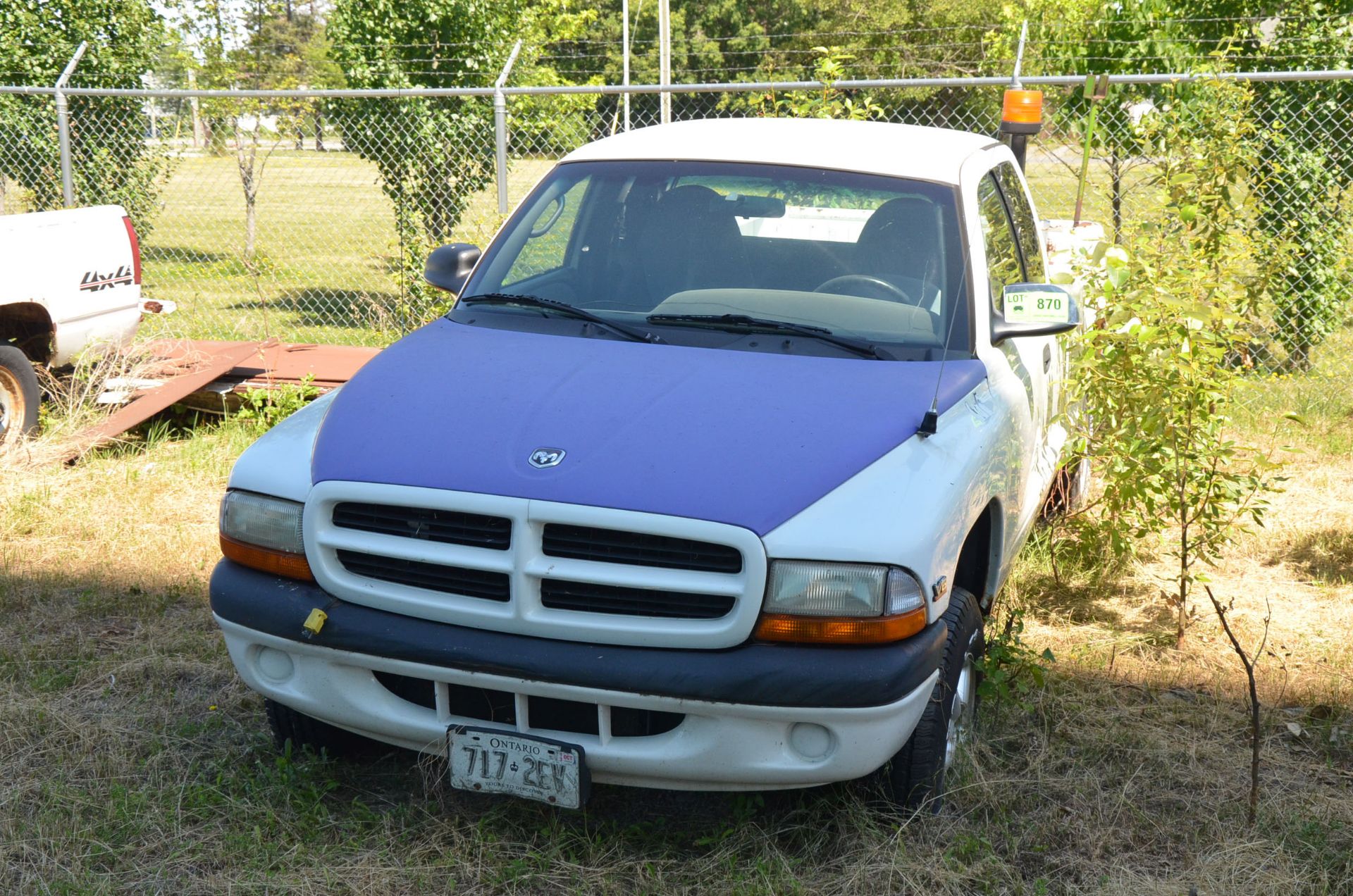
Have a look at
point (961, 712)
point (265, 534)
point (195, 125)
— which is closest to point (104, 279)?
point (265, 534)

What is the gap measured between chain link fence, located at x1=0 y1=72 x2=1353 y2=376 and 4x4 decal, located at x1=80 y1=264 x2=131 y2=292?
1.21 metres

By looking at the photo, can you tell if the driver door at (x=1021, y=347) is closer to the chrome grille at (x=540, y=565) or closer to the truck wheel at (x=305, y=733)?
the chrome grille at (x=540, y=565)

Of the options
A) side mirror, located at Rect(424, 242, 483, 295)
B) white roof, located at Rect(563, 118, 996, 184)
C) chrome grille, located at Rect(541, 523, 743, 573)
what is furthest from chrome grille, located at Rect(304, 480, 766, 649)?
white roof, located at Rect(563, 118, 996, 184)

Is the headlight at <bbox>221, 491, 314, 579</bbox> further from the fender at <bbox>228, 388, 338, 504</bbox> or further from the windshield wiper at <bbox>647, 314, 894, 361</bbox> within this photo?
the windshield wiper at <bbox>647, 314, 894, 361</bbox>

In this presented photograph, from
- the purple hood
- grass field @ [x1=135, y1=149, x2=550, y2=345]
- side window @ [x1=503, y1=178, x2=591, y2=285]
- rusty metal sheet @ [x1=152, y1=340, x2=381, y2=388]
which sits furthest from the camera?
grass field @ [x1=135, y1=149, x2=550, y2=345]

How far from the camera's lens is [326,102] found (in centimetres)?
1116

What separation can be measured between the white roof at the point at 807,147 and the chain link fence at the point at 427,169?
90cm

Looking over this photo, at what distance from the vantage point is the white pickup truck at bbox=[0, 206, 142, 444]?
6.45 meters

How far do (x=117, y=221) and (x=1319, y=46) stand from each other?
7829mm

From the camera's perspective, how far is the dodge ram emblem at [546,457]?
2.88 m

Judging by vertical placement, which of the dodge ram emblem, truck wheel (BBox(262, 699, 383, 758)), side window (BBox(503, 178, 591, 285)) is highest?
side window (BBox(503, 178, 591, 285))

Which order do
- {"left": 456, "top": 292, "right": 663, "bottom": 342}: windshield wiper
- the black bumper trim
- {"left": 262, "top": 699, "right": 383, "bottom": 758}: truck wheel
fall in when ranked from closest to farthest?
1. the black bumper trim
2. {"left": 262, "top": 699, "right": 383, "bottom": 758}: truck wheel
3. {"left": 456, "top": 292, "right": 663, "bottom": 342}: windshield wiper

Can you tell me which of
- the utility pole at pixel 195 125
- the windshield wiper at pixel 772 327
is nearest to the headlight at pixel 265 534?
the windshield wiper at pixel 772 327

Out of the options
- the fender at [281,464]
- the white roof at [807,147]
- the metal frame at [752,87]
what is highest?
the metal frame at [752,87]
